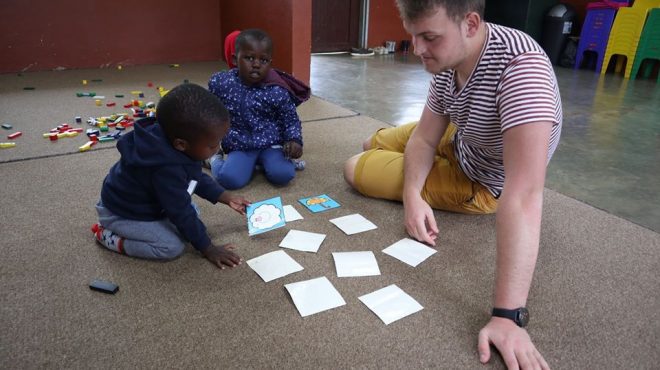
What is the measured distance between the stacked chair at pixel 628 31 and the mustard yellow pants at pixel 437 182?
14.9 feet

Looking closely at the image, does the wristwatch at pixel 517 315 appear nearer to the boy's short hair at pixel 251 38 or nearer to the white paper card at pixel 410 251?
the white paper card at pixel 410 251

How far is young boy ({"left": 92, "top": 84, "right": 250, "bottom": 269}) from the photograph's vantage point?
1.29m

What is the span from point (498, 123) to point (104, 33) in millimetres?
4941

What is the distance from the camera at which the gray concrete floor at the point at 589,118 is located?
6.94ft

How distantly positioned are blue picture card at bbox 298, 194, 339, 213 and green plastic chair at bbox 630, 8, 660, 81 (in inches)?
195

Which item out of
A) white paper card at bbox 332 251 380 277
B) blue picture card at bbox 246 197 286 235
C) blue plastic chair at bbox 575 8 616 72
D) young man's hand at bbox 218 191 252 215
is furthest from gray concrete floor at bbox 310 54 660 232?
young man's hand at bbox 218 191 252 215

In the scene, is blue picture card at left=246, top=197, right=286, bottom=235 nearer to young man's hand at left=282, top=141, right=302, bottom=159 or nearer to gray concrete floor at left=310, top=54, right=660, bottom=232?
young man's hand at left=282, top=141, right=302, bottom=159

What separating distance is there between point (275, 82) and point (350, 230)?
88 centimetres

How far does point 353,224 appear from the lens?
1722mm

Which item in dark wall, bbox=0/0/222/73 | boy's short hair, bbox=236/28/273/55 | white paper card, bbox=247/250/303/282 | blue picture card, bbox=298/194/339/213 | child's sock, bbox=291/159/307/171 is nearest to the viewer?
white paper card, bbox=247/250/303/282

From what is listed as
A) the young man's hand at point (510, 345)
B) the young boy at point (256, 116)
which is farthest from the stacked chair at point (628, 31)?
the young man's hand at point (510, 345)

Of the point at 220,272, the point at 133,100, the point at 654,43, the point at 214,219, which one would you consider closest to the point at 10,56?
the point at 133,100

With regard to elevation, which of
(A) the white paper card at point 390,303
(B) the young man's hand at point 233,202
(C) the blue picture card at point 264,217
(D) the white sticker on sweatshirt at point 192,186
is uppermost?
(D) the white sticker on sweatshirt at point 192,186

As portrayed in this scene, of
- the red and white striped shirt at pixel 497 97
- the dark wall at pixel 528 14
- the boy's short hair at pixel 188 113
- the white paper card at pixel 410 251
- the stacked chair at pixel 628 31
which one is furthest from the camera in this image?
the dark wall at pixel 528 14
